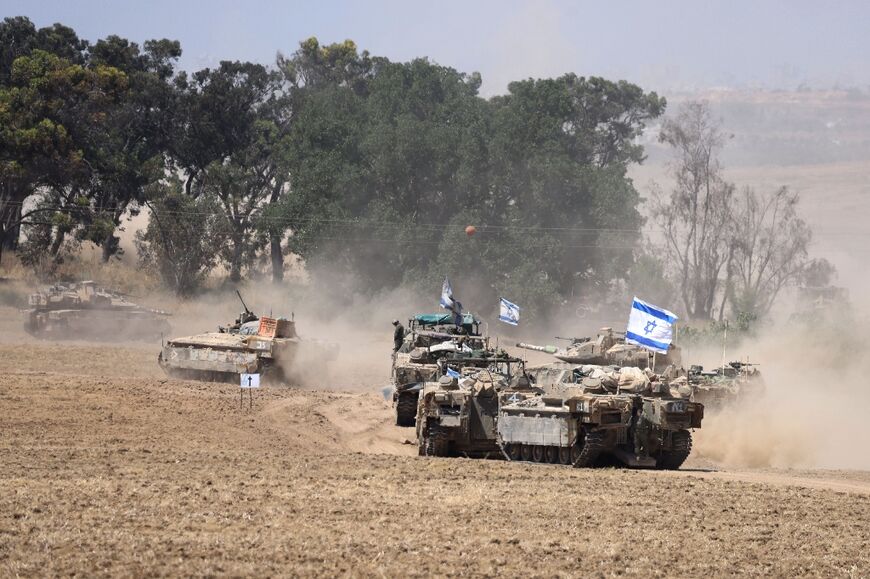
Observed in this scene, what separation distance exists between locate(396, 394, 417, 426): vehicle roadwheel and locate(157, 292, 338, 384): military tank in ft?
28.9

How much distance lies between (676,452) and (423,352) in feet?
28.6

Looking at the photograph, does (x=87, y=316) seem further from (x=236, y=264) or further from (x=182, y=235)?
(x=236, y=264)

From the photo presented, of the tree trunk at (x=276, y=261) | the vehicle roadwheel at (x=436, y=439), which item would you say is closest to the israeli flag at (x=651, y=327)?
the vehicle roadwheel at (x=436, y=439)

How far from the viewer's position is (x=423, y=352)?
2997 centimetres

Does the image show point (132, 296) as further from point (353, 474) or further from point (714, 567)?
point (714, 567)

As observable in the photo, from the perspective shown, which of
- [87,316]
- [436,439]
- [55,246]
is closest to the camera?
[436,439]

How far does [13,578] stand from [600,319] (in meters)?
57.8

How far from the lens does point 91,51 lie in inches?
2562

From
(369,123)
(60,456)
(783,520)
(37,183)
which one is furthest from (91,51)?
(783,520)

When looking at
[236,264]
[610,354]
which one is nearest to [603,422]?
[610,354]

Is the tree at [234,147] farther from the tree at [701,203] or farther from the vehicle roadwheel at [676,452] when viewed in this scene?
the vehicle roadwheel at [676,452]

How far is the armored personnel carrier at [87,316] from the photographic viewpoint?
4728 centimetres

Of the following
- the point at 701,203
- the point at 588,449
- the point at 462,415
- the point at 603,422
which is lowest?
the point at 588,449

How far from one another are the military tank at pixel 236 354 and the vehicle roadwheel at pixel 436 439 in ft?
43.7
